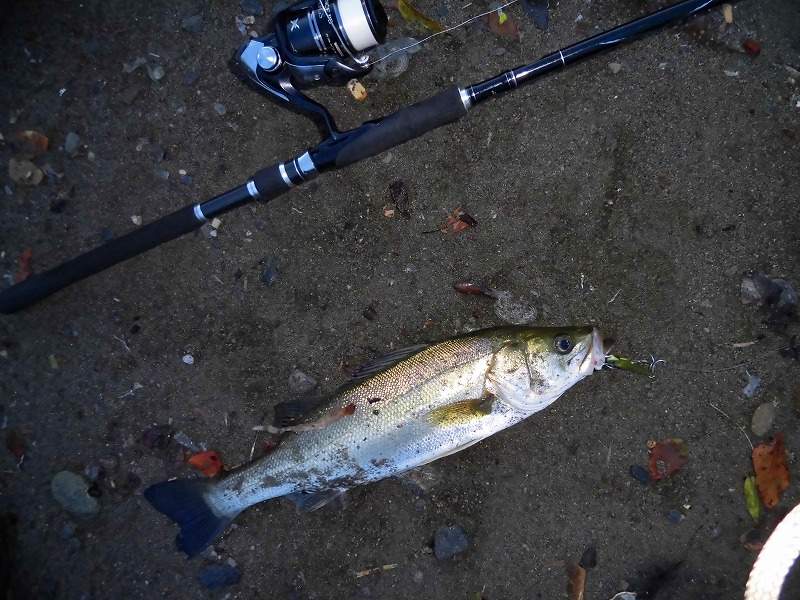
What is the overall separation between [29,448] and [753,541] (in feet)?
15.3

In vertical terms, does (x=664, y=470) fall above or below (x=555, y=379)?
below

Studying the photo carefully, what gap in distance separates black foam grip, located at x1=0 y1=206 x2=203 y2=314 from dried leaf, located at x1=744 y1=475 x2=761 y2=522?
3740 millimetres

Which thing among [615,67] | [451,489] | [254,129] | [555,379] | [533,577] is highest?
[254,129]

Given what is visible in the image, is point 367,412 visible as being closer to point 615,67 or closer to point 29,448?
point 29,448

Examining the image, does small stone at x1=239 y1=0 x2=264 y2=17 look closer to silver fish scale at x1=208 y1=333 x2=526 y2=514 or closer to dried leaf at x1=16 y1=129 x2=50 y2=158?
dried leaf at x1=16 y1=129 x2=50 y2=158

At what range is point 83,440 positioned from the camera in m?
3.54

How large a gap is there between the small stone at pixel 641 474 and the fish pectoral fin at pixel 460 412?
1.15 m

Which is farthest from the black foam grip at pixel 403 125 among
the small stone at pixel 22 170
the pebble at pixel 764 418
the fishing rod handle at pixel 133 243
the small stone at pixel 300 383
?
the pebble at pixel 764 418

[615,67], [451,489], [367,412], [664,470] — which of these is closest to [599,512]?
[664,470]

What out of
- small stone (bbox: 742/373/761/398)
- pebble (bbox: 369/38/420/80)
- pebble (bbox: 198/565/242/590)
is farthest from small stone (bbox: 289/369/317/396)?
small stone (bbox: 742/373/761/398)

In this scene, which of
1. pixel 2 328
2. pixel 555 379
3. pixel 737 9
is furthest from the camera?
pixel 2 328

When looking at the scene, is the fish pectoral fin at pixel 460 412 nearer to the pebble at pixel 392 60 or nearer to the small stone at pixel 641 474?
the small stone at pixel 641 474

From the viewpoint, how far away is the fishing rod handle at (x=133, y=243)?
128 inches

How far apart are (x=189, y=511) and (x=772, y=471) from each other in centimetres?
358
